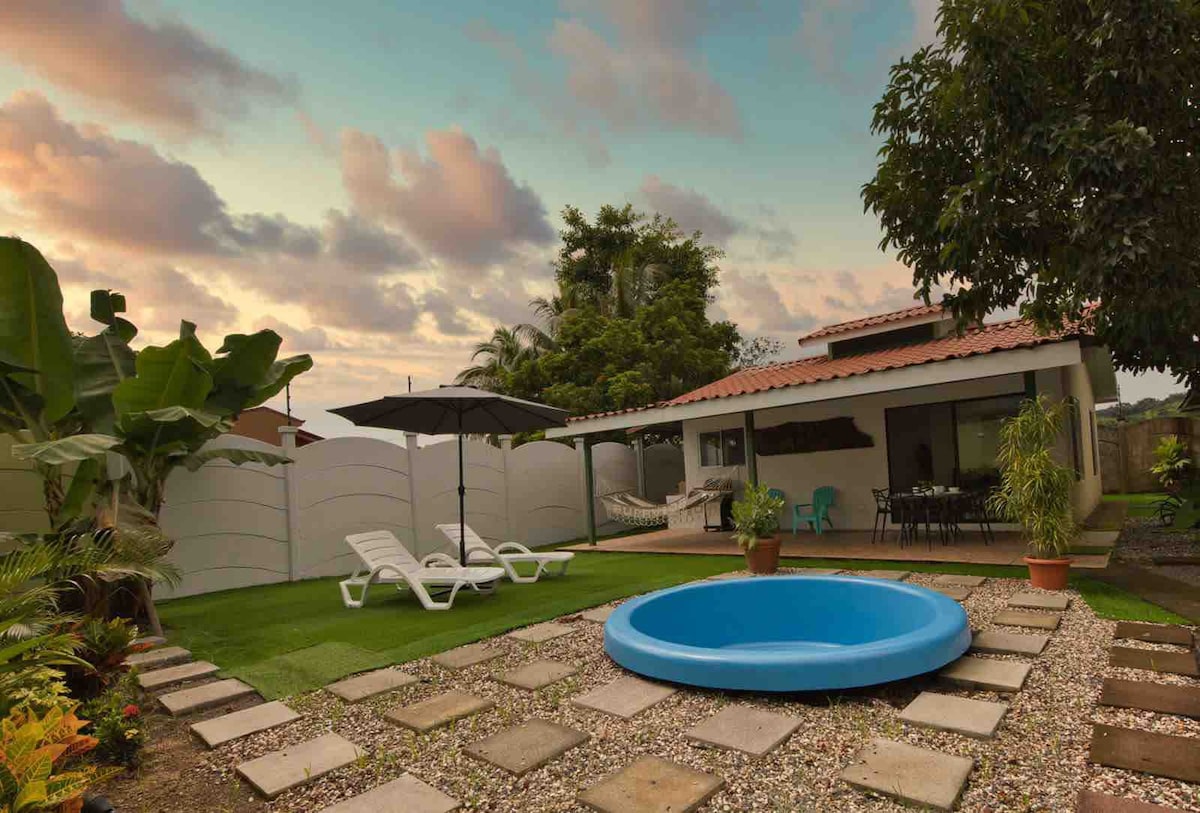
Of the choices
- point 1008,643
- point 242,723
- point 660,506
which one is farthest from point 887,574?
point 242,723

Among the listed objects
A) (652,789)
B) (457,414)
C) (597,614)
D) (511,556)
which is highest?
(457,414)

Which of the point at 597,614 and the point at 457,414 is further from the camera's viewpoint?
the point at 457,414

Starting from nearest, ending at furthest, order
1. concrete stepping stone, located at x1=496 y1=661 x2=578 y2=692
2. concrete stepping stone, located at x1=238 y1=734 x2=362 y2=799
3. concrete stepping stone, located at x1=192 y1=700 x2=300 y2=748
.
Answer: concrete stepping stone, located at x1=238 y1=734 x2=362 y2=799
concrete stepping stone, located at x1=192 y1=700 x2=300 y2=748
concrete stepping stone, located at x1=496 y1=661 x2=578 y2=692

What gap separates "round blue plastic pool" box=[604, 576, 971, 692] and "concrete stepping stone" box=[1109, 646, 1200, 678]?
0.92 meters

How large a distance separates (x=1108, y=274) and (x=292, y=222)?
9.65 m

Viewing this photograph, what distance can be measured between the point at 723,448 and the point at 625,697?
1010cm

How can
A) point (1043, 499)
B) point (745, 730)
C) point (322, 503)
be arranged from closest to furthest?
point (745, 730) → point (1043, 499) → point (322, 503)

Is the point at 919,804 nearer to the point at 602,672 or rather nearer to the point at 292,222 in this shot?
the point at 602,672

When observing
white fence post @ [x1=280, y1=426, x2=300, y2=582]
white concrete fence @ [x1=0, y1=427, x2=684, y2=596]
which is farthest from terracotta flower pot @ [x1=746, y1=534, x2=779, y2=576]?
white fence post @ [x1=280, y1=426, x2=300, y2=582]

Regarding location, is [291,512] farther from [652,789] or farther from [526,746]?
[652,789]

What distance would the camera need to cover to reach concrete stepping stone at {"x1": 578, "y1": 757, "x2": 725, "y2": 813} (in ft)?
9.05

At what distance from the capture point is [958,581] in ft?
22.9

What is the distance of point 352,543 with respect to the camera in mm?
7473

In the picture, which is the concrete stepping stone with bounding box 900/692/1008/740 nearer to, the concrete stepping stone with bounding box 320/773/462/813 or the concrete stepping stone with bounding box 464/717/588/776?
the concrete stepping stone with bounding box 464/717/588/776
